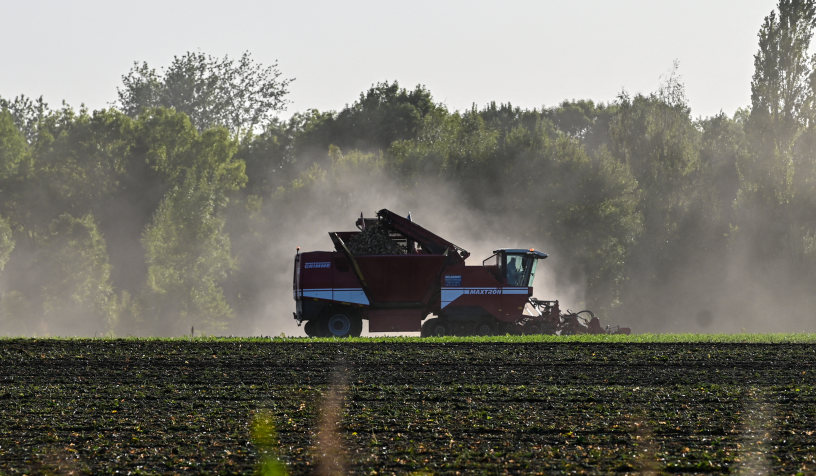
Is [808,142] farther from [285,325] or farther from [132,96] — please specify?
[132,96]

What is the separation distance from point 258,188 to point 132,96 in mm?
21843

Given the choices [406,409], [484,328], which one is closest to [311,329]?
[484,328]

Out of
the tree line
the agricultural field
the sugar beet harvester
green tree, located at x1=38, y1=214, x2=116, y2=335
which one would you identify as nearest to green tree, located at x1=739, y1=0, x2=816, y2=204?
the tree line

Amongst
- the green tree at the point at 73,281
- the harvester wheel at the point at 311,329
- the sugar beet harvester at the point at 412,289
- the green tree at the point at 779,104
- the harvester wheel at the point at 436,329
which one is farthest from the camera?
the green tree at the point at 73,281

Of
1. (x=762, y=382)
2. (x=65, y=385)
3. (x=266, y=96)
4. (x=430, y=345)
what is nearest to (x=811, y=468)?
(x=762, y=382)

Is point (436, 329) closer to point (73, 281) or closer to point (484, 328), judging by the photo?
point (484, 328)

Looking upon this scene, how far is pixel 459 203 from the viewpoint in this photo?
172 feet

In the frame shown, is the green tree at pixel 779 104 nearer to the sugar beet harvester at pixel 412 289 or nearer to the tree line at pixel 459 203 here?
the tree line at pixel 459 203

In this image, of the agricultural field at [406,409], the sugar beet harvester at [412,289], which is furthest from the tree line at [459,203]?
the agricultural field at [406,409]

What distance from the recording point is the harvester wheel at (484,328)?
2953cm

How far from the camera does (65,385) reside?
645 inches

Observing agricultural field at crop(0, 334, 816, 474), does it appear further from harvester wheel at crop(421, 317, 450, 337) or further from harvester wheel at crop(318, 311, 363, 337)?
harvester wheel at crop(421, 317, 450, 337)

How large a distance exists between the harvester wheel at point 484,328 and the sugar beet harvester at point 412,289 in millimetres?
32

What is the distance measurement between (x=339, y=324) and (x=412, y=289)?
263cm
